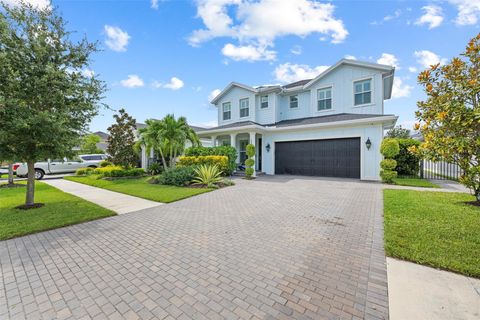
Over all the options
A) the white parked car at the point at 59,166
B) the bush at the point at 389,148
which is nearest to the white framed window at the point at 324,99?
the bush at the point at 389,148

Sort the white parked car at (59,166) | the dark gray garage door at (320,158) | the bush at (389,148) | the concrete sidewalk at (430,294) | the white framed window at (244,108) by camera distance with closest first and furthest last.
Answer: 1. the concrete sidewalk at (430,294)
2. the bush at (389,148)
3. the dark gray garage door at (320,158)
4. the white parked car at (59,166)
5. the white framed window at (244,108)

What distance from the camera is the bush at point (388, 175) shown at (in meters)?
10.5

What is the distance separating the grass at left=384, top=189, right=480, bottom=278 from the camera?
308cm

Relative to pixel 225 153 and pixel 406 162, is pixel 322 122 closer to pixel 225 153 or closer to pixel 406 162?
pixel 406 162

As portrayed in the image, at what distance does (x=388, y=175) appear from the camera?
10.5 m

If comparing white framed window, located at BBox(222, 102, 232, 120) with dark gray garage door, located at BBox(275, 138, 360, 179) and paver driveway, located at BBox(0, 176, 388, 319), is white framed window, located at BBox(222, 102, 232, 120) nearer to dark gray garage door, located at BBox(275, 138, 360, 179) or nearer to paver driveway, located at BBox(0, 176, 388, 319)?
dark gray garage door, located at BBox(275, 138, 360, 179)

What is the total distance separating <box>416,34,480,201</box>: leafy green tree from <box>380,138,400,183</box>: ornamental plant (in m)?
4.13

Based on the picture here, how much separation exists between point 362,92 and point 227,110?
1072cm

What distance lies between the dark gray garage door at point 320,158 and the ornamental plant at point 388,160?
1.62 meters

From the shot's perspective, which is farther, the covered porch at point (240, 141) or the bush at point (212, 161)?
the covered porch at point (240, 141)

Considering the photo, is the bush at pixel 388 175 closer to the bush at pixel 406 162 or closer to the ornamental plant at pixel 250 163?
the bush at pixel 406 162

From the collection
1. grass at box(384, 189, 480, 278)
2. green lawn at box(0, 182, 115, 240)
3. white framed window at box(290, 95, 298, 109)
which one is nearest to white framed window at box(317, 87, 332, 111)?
white framed window at box(290, 95, 298, 109)

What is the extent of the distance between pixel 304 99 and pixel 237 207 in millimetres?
12590

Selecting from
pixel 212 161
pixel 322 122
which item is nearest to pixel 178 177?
pixel 212 161
